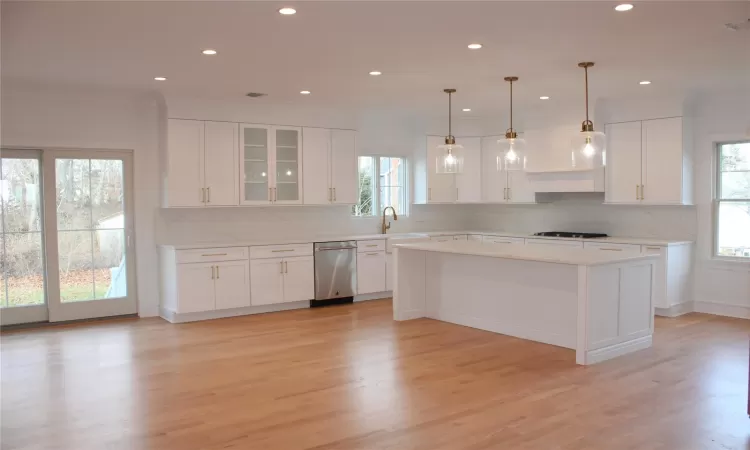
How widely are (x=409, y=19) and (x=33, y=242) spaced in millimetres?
4993

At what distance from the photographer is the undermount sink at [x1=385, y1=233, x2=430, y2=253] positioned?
26.4 ft

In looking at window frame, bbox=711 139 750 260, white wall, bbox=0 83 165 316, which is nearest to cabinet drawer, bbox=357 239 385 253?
white wall, bbox=0 83 165 316

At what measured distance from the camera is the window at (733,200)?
268 inches

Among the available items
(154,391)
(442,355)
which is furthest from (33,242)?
(442,355)

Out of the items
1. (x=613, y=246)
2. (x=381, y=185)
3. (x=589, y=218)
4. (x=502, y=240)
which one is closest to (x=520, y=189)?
(x=502, y=240)

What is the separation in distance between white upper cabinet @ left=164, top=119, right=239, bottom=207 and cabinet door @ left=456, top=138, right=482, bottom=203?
348cm

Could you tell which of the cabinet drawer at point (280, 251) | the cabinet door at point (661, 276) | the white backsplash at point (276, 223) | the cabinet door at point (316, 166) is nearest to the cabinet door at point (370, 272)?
the white backsplash at point (276, 223)

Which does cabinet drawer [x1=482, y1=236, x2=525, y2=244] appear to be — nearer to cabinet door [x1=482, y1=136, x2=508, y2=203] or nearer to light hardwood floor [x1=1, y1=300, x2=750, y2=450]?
cabinet door [x1=482, y1=136, x2=508, y2=203]

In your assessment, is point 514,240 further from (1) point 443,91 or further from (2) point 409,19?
(2) point 409,19

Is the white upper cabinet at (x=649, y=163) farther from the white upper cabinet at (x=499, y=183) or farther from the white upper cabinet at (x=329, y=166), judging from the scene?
the white upper cabinet at (x=329, y=166)

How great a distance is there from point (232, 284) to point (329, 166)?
2072 mm

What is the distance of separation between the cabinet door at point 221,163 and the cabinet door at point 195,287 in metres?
0.82

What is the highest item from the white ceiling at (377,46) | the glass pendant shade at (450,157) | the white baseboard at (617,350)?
the white ceiling at (377,46)

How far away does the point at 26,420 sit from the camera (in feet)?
12.4
